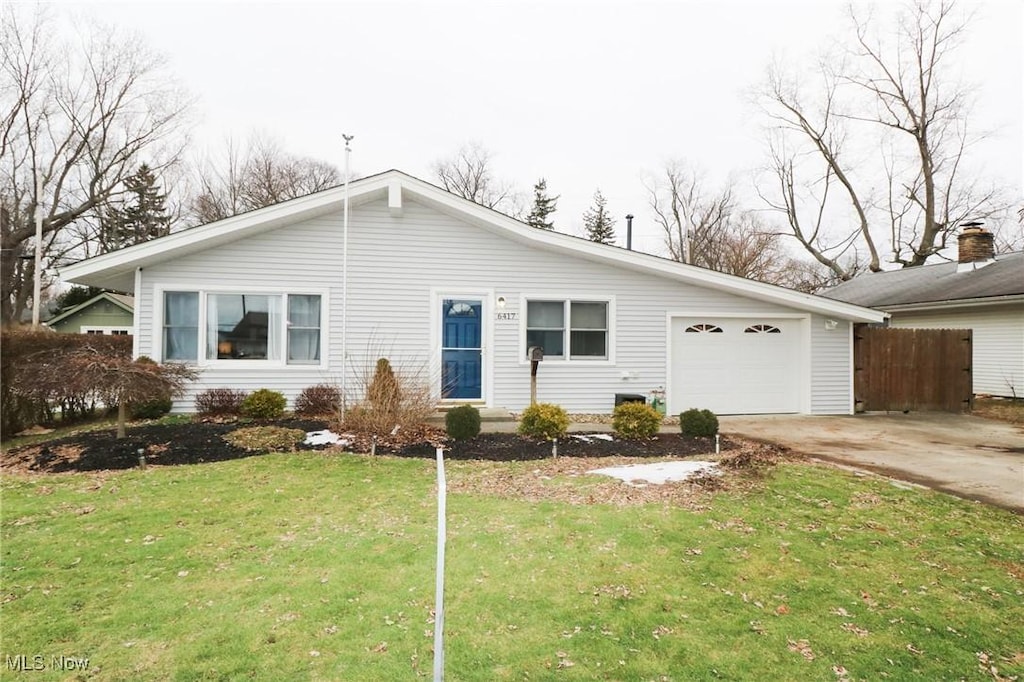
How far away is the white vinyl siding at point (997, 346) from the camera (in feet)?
43.4

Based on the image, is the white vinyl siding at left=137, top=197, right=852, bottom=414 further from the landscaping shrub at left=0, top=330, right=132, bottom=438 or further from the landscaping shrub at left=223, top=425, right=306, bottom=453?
the landscaping shrub at left=223, top=425, right=306, bottom=453

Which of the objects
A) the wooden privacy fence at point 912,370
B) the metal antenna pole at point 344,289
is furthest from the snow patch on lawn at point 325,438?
the wooden privacy fence at point 912,370

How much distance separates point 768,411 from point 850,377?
6.21 ft

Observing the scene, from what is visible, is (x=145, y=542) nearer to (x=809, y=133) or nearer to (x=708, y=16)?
(x=708, y=16)

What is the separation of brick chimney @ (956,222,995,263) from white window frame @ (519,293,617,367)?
14.3m

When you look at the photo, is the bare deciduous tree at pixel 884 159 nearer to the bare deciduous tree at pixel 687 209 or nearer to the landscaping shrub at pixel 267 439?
the bare deciduous tree at pixel 687 209

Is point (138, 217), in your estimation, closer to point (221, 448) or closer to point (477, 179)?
point (477, 179)

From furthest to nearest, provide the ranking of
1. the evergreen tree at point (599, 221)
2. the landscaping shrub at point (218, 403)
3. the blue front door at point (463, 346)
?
1. the evergreen tree at point (599, 221)
2. the blue front door at point (463, 346)
3. the landscaping shrub at point (218, 403)

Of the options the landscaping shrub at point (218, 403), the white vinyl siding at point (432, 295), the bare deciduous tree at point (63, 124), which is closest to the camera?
the landscaping shrub at point (218, 403)

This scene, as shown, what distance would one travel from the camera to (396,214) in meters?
9.95

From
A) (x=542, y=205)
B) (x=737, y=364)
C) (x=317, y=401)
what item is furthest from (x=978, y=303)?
(x=542, y=205)

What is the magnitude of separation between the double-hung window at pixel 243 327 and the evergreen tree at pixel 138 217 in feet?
70.4

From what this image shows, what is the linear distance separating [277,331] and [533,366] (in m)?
4.82

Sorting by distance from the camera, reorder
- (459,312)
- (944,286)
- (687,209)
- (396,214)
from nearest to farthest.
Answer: (396,214) → (459,312) → (944,286) → (687,209)
